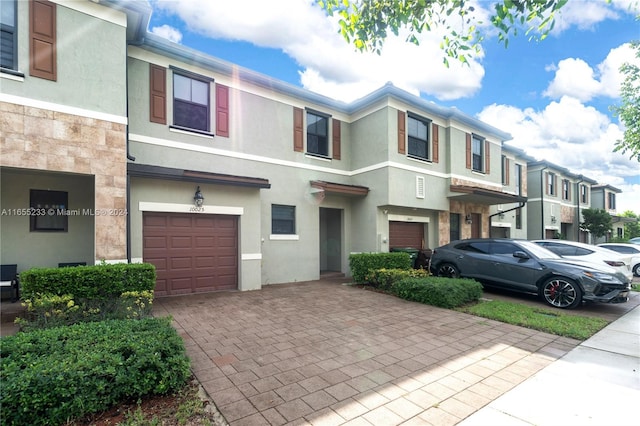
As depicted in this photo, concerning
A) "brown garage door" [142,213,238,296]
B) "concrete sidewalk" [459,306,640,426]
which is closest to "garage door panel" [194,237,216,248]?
"brown garage door" [142,213,238,296]

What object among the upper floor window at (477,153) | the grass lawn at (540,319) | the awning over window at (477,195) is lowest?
the grass lawn at (540,319)

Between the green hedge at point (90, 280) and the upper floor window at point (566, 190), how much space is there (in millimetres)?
26451

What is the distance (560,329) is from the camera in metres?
5.42

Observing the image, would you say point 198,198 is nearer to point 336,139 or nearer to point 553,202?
point 336,139

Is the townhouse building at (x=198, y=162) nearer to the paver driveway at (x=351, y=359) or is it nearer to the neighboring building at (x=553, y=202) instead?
the paver driveway at (x=351, y=359)

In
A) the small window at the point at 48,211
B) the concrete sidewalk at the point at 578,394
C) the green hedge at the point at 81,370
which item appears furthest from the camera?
the small window at the point at 48,211

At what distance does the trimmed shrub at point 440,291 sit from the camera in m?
7.14

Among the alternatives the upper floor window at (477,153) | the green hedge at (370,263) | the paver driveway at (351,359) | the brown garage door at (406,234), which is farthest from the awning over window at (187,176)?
the upper floor window at (477,153)

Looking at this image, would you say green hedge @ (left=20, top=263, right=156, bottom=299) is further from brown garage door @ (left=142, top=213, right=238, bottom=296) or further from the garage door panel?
the garage door panel

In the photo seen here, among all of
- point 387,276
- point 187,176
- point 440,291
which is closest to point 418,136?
point 387,276

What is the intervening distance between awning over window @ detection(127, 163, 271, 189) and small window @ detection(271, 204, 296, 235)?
1535 mm

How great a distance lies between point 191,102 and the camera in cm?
882

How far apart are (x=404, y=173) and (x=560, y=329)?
6982 millimetres

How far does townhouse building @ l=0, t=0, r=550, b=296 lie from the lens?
19.8ft
